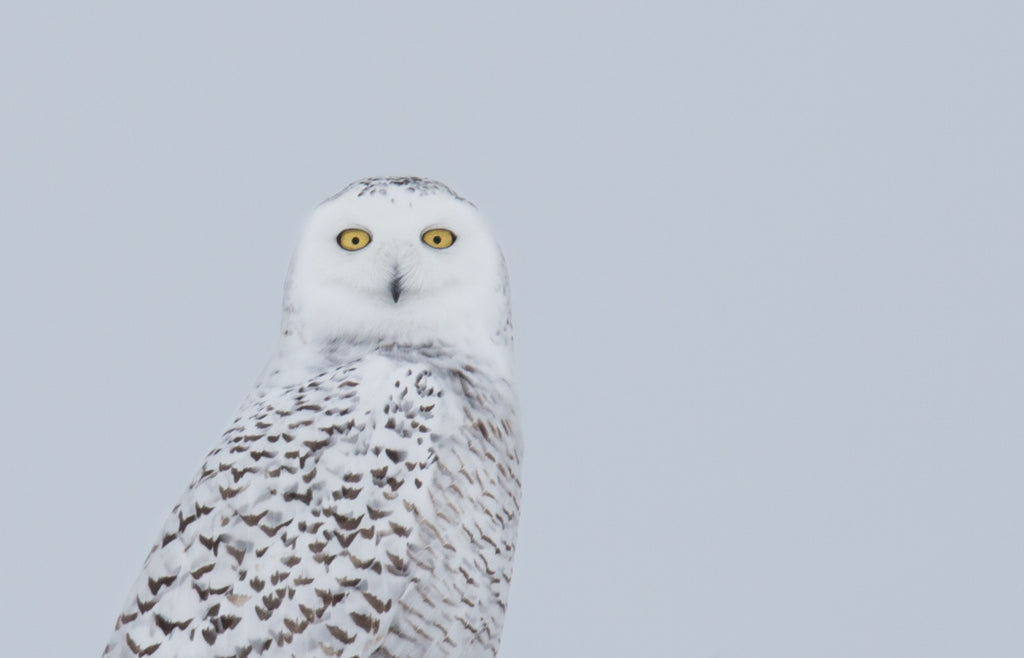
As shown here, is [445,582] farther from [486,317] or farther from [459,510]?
[486,317]

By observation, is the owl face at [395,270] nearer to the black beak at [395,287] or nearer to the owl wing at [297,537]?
the black beak at [395,287]

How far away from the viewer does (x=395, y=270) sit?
240 centimetres

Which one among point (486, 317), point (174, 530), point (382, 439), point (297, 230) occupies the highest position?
point (297, 230)

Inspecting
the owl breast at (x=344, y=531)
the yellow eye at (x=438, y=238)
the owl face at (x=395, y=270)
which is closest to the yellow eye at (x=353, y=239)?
the owl face at (x=395, y=270)

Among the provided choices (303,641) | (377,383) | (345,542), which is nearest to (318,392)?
(377,383)

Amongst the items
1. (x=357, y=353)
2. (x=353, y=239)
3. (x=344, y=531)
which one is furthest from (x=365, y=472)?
(x=353, y=239)

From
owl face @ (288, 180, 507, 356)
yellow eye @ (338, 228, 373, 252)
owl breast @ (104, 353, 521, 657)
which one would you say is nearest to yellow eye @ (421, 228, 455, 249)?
owl face @ (288, 180, 507, 356)

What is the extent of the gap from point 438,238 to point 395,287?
12 cm

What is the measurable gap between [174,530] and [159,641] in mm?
205

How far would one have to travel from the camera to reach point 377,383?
2350mm

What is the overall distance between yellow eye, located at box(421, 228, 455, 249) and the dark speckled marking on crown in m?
0.07

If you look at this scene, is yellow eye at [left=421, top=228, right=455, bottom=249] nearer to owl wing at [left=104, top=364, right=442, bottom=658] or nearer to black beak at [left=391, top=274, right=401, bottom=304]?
black beak at [left=391, top=274, right=401, bottom=304]

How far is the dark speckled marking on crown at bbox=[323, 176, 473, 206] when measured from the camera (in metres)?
2.41

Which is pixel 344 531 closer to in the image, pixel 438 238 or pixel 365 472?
pixel 365 472
